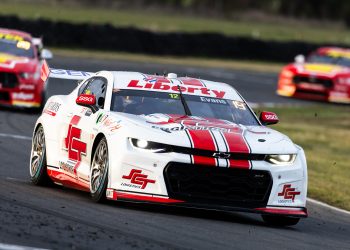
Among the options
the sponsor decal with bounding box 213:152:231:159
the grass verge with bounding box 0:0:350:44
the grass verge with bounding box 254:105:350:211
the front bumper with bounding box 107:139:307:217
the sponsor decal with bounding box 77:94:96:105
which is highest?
the sponsor decal with bounding box 77:94:96:105

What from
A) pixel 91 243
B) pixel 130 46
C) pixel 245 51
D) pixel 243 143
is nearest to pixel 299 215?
pixel 243 143

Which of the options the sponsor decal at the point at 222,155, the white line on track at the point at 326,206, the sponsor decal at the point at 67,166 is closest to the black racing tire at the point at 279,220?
the sponsor decal at the point at 222,155

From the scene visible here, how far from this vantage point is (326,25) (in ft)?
248

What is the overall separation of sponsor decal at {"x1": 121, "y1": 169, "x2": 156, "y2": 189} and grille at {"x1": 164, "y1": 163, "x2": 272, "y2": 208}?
17 centimetres

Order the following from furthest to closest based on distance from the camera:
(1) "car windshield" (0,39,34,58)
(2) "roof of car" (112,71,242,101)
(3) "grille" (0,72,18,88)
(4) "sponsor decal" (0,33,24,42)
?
(4) "sponsor decal" (0,33,24,42), (1) "car windshield" (0,39,34,58), (3) "grille" (0,72,18,88), (2) "roof of car" (112,71,242,101)

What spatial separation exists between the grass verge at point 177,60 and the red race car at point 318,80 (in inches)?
377

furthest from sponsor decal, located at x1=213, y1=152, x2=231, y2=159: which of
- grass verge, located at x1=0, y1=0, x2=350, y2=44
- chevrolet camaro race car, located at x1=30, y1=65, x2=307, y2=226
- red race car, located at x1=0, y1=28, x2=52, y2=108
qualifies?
grass verge, located at x1=0, y1=0, x2=350, y2=44

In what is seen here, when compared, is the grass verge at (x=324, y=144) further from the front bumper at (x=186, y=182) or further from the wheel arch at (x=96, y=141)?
the wheel arch at (x=96, y=141)

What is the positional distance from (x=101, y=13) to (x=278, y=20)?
1861cm

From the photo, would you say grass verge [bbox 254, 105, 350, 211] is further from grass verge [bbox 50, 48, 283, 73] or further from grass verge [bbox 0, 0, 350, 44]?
grass verge [bbox 0, 0, 350, 44]

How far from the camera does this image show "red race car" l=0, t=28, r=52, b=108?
20.3 m

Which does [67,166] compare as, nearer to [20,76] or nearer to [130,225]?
[130,225]

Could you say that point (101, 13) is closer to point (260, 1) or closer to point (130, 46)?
point (130, 46)

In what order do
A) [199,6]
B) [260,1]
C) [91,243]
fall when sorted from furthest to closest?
[260,1] → [199,6] → [91,243]
